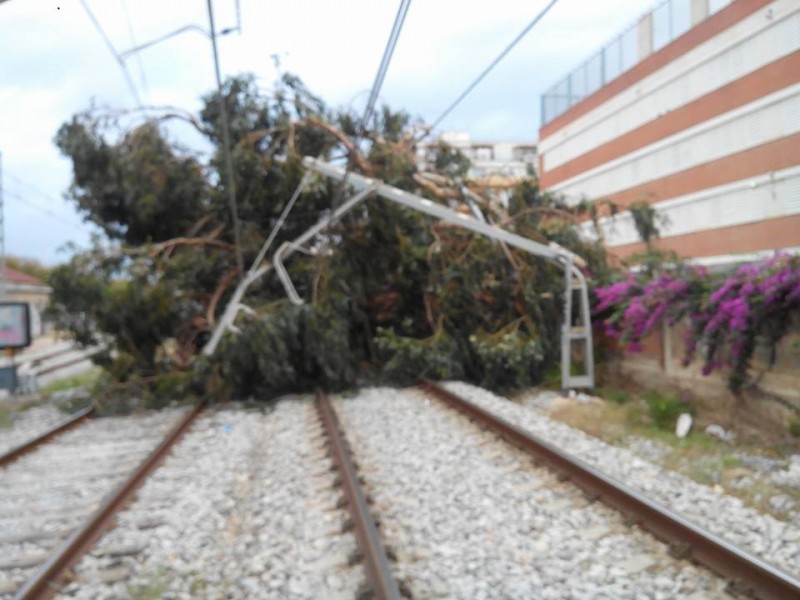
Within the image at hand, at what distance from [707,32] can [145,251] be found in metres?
16.5

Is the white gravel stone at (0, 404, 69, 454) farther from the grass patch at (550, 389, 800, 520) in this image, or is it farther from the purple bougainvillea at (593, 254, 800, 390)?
the purple bougainvillea at (593, 254, 800, 390)

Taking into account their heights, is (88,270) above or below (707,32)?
below

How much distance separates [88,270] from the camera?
42.0ft

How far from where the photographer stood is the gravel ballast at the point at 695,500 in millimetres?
4707

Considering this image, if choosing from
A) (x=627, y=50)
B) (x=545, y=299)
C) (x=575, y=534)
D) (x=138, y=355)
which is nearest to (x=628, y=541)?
(x=575, y=534)

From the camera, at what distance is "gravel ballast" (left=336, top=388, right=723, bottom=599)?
4.26 m

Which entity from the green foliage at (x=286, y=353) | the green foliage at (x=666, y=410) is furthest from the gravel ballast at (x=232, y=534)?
the green foliage at (x=666, y=410)

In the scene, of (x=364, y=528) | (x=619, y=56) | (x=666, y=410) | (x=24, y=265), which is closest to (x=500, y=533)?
(x=364, y=528)

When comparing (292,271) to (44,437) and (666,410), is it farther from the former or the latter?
(666,410)

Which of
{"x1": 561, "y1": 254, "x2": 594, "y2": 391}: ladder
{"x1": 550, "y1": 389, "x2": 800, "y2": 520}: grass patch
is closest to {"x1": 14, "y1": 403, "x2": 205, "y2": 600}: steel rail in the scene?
{"x1": 550, "y1": 389, "x2": 800, "y2": 520}: grass patch

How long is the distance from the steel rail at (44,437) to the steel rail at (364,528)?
375cm

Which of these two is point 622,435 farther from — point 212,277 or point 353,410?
point 212,277

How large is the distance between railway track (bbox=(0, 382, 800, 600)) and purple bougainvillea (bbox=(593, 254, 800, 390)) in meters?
3.11

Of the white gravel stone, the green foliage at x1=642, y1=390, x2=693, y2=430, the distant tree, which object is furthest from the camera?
the distant tree
